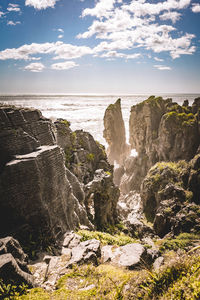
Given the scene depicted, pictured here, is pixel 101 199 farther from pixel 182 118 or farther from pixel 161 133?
pixel 182 118

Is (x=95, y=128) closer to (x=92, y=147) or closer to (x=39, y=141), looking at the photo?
(x=92, y=147)

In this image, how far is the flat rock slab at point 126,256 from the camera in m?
7.62

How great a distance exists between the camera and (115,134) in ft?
177

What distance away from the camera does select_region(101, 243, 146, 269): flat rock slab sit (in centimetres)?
762

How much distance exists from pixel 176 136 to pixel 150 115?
9.23 meters

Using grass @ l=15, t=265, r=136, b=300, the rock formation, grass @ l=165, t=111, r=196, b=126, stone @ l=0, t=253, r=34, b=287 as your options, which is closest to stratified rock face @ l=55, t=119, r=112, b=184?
the rock formation

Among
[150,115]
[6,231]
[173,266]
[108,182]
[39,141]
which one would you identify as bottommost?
[108,182]

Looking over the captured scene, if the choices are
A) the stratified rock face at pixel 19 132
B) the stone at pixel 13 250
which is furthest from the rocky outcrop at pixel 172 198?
the stratified rock face at pixel 19 132

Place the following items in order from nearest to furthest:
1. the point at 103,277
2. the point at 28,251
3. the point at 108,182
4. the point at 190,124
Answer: the point at 103,277 → the point at 28,251 → the point at 108,182 → the point at 190,124

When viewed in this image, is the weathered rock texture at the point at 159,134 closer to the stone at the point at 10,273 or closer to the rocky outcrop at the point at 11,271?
the rocky outcrop at the point at 11,271

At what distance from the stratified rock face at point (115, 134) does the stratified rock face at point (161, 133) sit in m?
7.83

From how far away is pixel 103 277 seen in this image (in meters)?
6.20

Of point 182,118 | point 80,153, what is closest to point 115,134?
point 182,118

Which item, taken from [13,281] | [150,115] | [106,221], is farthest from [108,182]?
[150,115]
